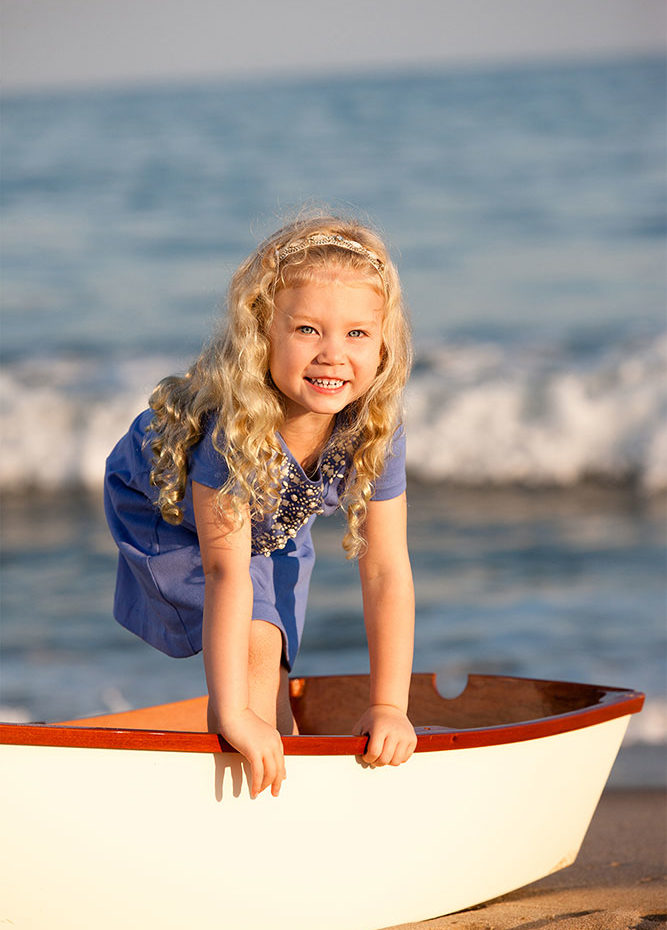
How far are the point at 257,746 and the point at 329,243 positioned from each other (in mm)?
980

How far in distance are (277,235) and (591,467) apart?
17.5 ft

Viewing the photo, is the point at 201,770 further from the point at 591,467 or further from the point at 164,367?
the point at 164,367

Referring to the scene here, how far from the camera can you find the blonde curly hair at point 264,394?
7.09 ft

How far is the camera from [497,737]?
2.26 meters

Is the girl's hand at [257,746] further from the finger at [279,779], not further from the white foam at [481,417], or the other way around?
the white foam at [481,417]

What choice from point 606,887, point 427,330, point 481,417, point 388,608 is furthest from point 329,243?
point 427,330

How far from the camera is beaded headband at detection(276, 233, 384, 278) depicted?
7.13 ft

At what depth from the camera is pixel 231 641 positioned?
2082 millimetres

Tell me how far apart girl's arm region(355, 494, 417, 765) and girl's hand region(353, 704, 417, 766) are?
27 mm

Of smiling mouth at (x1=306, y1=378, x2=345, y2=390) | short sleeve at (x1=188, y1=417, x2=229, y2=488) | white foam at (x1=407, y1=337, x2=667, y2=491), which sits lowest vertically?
short sleeve at (x1=188, y1=417, x2=229, y2=488)

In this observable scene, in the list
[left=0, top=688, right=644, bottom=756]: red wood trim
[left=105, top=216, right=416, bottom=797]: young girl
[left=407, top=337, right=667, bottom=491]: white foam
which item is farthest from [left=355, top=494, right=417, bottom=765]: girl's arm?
[left=407, top=337, right=667, bottom=491]: white foam

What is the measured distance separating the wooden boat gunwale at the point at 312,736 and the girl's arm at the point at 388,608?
0.12 metres

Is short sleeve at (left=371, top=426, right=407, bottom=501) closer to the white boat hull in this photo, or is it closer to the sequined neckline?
the sequined neckline

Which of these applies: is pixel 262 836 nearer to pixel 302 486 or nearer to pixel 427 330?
pixel 302 486
